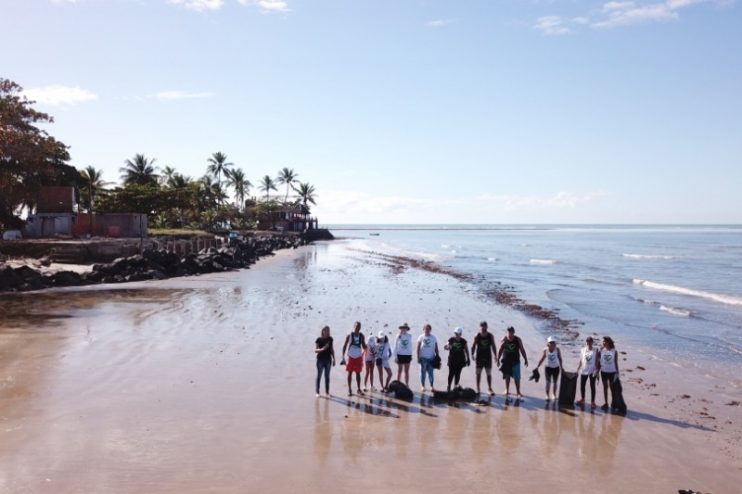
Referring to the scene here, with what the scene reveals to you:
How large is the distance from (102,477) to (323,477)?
119 inches

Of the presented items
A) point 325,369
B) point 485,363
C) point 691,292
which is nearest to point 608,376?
point 485,363

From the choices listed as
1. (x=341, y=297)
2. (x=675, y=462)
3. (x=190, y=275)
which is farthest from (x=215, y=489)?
(x=190, y=275)

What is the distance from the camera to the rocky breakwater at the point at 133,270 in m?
29.1

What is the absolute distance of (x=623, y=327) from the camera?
22.6 meters

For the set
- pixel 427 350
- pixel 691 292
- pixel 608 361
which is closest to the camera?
pixel 608 361

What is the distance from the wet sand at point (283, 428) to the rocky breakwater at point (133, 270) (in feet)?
39.5

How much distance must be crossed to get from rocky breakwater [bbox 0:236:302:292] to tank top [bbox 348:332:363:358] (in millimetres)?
22699

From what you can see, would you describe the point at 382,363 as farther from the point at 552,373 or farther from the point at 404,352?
the point at 552,373

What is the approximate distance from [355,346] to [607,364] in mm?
5101

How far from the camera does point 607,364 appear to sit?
11.9 meters

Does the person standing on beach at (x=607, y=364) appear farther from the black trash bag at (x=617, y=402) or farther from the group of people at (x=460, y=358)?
the black trash bag at (x=617, y=402)

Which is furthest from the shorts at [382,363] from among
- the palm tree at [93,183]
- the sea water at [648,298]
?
the palm tree at [93,183]

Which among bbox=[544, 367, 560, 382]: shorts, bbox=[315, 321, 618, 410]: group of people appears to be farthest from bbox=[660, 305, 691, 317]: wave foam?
bbox=[544, 367, 560, 382]: shorts

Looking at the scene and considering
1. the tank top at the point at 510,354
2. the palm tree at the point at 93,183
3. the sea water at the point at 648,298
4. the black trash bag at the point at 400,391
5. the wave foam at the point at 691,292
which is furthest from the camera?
the palm tree at the point at 93,183
